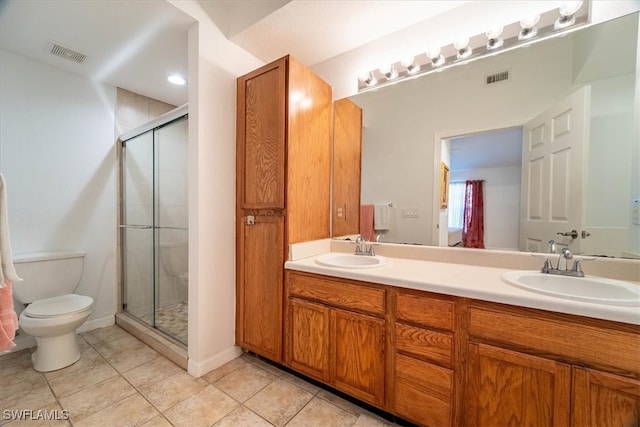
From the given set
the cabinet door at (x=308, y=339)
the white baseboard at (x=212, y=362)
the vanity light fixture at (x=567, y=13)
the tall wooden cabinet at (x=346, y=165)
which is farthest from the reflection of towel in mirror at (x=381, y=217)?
the white baseboard at (x=212, y=362)

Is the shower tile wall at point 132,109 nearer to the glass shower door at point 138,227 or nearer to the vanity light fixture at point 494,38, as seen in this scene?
the glass shower door at point 138,227

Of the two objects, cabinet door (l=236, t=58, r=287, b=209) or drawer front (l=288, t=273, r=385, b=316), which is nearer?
drawer front (l=288, t=273, r=385, b=316)

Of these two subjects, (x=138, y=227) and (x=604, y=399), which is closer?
(x=604, y=399)

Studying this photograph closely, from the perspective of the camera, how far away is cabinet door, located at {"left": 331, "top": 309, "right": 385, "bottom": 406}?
1304 millimetres

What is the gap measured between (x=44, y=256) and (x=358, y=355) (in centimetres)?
249

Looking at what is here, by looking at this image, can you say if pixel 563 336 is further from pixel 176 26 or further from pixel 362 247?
pixel 176 26

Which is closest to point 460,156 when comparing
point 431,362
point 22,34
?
point 431,362

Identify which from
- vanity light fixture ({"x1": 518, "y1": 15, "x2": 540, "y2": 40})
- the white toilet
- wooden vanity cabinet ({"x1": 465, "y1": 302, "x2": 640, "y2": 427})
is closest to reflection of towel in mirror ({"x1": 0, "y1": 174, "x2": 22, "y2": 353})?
the white toilet

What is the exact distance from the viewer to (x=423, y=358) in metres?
1.18

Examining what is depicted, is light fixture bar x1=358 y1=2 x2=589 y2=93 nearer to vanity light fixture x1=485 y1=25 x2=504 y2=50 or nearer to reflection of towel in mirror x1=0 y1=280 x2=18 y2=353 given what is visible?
vanity light fixture x1=485 y1=25 x2=504 y2=50

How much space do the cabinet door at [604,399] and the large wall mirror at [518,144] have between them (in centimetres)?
64

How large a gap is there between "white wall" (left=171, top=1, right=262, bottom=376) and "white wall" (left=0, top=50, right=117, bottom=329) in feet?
4.63

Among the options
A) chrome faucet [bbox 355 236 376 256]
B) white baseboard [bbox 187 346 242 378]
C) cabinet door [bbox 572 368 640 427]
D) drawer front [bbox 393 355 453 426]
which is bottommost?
white baseboard [bbox 187 346 242 378]

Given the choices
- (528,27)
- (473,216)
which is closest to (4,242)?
(473,216)
